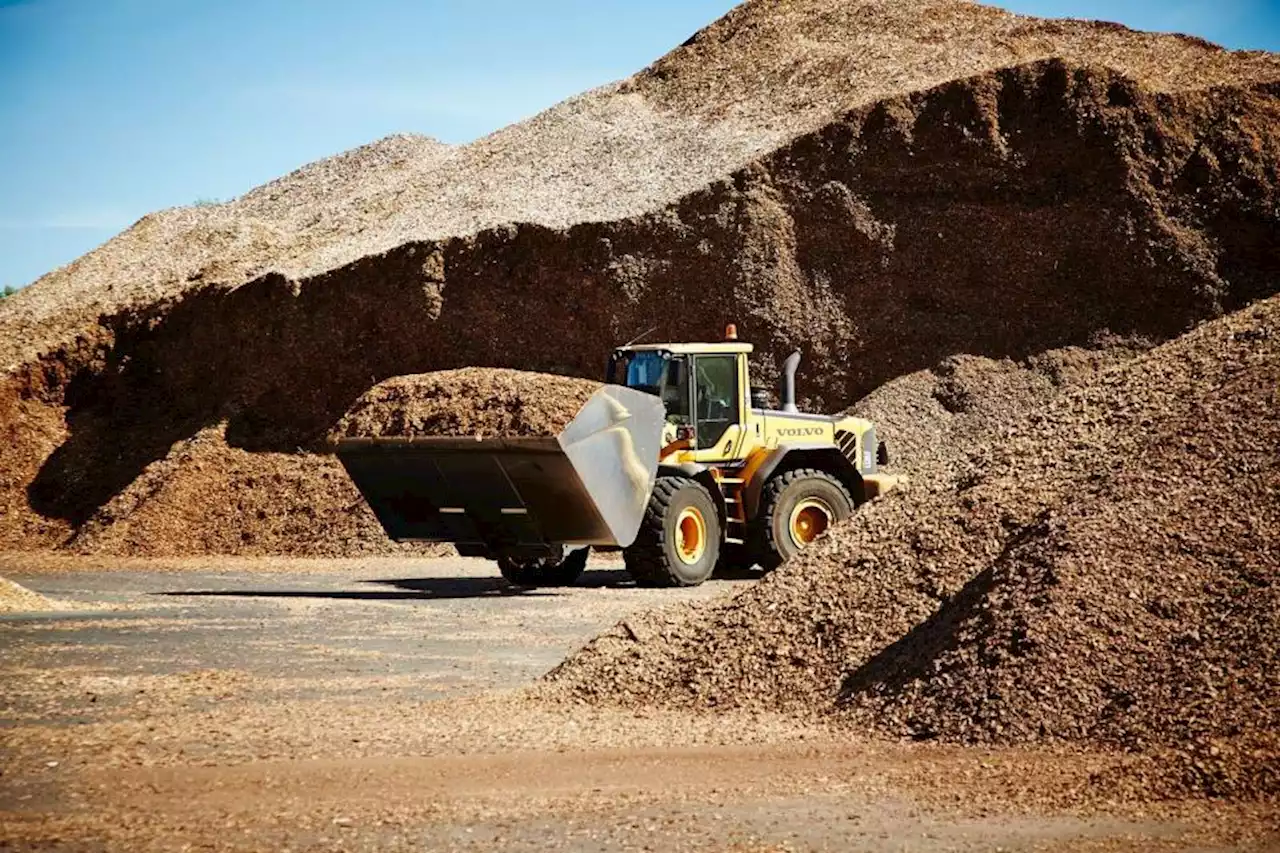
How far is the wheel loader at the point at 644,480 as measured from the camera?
1582 centimetres

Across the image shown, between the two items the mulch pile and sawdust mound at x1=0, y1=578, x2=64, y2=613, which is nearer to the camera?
sawdust mound at x1=0, y1=578, x2=64, y2=613

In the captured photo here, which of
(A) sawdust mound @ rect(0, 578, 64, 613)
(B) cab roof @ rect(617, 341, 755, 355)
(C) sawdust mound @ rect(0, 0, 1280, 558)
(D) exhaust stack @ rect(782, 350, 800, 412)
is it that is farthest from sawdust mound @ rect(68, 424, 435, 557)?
(A) sawdust mound @ rect(0, 578, 64, 613)

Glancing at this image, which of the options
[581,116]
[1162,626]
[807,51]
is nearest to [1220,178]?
[807,51]

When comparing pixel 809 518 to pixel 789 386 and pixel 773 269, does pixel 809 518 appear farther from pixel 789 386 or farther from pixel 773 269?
pixel 773 269

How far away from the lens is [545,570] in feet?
58.6

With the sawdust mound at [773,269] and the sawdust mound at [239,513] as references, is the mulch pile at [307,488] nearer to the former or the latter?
the sawdust mound at [239,513]

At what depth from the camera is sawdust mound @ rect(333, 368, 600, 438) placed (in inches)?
908

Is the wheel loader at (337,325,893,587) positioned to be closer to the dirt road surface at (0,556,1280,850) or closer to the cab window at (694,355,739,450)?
the cab window at (694,355,739,450)

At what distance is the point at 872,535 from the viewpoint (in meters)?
10.8

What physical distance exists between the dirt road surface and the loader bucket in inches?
120

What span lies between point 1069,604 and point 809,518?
9.44 meters

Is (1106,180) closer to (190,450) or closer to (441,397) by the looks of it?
(441,397)

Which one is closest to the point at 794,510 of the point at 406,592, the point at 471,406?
the point at 406,592

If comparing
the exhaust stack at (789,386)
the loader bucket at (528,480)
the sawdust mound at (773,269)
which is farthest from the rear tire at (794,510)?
the sawdust mound at (773,269)
